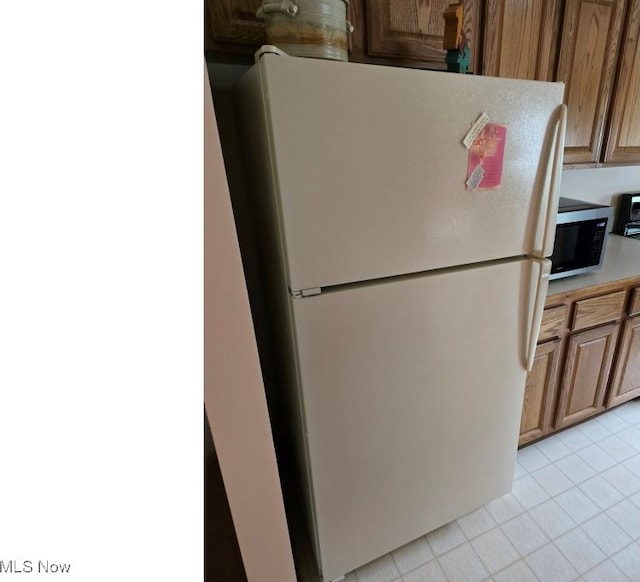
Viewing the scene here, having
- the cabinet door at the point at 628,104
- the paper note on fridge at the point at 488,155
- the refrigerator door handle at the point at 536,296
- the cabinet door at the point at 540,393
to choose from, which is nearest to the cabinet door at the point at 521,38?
the cabinet door at the point at 628,104

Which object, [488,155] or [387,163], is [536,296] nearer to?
[488,155]

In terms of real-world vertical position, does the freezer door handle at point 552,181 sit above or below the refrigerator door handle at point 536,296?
above

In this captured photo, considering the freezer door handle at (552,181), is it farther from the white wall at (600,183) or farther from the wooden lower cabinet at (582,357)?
the white wall at (600,183)

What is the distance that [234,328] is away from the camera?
67 centimetres

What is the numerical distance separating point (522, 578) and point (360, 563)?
56 centimetres

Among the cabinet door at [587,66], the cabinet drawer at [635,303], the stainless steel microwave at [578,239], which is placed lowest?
the cabinet drawer at [635,303]

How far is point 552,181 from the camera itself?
984mm

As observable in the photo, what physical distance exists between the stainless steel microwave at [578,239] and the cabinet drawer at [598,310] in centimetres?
14

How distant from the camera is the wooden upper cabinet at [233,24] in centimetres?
95

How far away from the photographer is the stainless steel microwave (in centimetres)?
138

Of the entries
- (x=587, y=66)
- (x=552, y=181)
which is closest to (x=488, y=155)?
(x=552, y=181)
